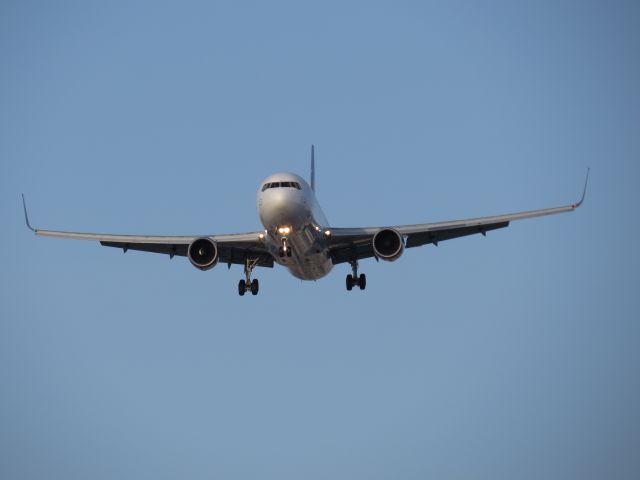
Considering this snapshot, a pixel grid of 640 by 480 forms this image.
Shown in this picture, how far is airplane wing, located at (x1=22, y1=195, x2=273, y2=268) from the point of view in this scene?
3944cm

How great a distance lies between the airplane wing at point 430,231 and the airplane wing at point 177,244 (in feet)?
10.2

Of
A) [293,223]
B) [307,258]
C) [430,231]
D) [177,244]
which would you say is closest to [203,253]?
[177,244]

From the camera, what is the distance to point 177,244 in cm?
4116

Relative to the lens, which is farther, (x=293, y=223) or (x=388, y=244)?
(x=388, y=244)

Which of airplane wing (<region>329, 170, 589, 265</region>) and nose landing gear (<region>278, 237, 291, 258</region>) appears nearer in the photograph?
nose landing gear (<region>278, 237, 291, 258</region>)

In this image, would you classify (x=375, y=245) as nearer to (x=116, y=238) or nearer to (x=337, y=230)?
(x=337, y=230)

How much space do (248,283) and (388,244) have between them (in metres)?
6.50

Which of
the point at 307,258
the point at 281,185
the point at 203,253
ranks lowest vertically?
the point at 307,258

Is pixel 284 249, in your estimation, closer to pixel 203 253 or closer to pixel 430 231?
pixel 203 253

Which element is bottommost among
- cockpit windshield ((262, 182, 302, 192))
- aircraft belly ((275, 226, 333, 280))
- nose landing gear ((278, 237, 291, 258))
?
nose landing gear ((278, 237, 291, 258))

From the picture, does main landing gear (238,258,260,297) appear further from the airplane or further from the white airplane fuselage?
the white airplane fuselage

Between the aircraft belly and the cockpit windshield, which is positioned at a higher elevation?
the cockpit windshield

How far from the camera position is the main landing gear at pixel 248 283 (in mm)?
41750

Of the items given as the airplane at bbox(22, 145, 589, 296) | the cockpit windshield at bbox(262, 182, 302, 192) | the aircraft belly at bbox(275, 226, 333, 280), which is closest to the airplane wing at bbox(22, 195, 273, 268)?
the airplane at bbox(22, 145, 589, 296)
